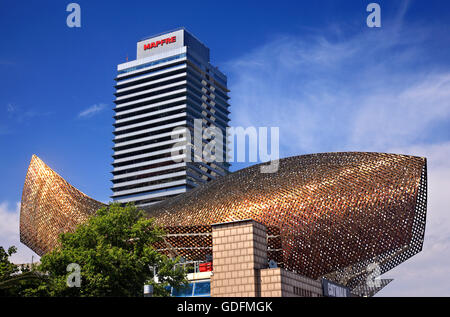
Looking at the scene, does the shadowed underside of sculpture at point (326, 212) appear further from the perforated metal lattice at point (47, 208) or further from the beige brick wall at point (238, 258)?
the beige brick wall at point (238, 258)

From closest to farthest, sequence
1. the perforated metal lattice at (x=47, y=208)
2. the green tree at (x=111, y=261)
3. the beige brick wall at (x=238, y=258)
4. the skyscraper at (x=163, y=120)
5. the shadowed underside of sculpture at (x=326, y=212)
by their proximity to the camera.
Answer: the beige brick wall at (x=238, y=258) < the green tree at (x=111, y=261) < the shadowed underside of sculpture at (x=326, y=212) < the perforated metal lattice at (x=47, y=208) < the skyscraper at (x=163, y=120)

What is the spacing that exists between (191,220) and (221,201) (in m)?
3.08

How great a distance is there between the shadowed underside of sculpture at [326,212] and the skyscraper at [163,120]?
3565 inches

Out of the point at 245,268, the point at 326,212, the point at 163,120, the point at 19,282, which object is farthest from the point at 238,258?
the point at 163,120

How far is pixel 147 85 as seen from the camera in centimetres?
15125

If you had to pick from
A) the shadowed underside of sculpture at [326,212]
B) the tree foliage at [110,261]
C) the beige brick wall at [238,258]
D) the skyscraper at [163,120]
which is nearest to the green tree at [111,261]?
the tree foliage at [110,261]

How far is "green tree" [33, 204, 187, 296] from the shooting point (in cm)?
3216

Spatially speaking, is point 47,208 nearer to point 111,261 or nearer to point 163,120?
point 111,261

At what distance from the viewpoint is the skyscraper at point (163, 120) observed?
143m

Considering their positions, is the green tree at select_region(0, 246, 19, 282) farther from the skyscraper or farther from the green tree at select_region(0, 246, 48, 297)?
the skyscraper

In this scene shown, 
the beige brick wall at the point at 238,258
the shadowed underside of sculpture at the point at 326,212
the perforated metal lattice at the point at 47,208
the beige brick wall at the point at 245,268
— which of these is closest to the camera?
the beige brick wall at the point at 245,268
